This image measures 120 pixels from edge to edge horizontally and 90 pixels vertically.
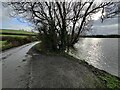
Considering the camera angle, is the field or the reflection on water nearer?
the reflection on water

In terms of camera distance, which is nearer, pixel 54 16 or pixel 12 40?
pixel 54 16

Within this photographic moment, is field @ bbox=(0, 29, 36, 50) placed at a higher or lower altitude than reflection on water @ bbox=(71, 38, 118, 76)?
higher

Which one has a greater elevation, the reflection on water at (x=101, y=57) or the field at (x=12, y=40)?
the field at (x=12, y=40)

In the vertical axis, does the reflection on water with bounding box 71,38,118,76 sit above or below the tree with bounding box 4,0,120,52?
below

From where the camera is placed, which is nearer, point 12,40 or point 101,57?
point 101,57

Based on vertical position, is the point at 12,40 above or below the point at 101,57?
above

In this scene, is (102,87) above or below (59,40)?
below

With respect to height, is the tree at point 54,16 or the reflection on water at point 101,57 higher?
the tree at point 54,16

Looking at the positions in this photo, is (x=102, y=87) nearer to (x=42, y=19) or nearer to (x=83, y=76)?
(x=83, y=76)

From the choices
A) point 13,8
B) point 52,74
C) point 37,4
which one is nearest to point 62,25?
point 37,4

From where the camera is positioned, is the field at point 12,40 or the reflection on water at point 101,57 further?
the field at point 12,40

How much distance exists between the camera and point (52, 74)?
30.1ft

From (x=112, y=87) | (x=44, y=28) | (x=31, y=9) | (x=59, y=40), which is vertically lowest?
(x=112, y=87)

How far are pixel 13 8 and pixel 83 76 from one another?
13884mm
